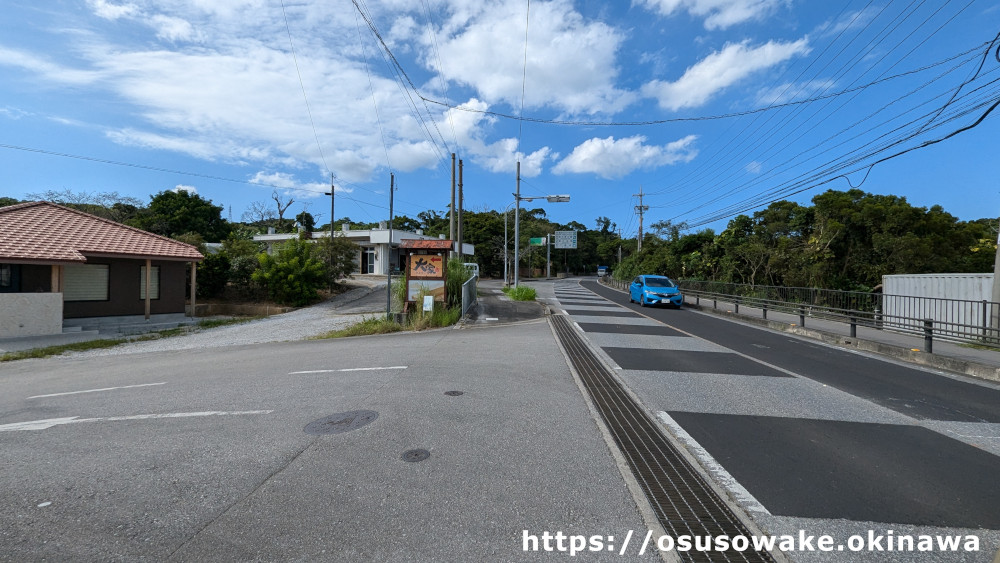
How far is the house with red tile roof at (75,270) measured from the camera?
13.4m

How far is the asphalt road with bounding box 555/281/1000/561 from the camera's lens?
Result: 3383 millimetres

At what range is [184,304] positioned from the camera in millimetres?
19500

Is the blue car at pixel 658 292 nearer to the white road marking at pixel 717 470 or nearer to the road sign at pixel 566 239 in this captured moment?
the white road marking at pixel 717 470

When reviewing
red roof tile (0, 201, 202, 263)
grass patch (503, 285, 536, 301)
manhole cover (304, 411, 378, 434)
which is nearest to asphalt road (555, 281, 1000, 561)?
manhole cover (304, 411, 378, 434)

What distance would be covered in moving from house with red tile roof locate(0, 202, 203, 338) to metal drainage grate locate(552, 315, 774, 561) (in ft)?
53.5

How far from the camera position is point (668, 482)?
3.90 meters

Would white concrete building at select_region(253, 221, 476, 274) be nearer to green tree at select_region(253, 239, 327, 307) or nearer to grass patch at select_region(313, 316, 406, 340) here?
green tree at select_region(253, 239, 327, 307)

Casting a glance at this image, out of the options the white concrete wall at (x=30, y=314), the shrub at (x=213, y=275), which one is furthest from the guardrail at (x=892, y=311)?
the shrub at (x=213, y=275)

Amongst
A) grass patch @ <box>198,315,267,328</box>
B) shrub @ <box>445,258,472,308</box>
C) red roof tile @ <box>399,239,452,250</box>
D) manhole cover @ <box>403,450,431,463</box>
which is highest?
red roof tile @ <box>399,239,452,250</box>

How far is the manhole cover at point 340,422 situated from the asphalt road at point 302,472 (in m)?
0.10

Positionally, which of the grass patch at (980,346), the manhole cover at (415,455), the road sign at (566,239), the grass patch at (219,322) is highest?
the road sign at (566,239)

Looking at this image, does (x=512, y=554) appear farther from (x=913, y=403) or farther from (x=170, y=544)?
(x=913, y=403)

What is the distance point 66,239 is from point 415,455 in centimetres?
1786

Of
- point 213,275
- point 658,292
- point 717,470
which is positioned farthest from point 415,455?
point 213,275
